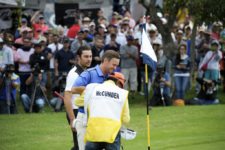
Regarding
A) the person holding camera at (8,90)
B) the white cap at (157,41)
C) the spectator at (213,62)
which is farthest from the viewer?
the white cap at (157,41)

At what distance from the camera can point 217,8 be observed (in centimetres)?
2495

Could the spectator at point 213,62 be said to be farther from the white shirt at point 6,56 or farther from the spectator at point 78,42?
the white shirt at point 6,56

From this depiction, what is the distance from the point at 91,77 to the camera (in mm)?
11930

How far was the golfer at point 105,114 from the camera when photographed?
11000mm

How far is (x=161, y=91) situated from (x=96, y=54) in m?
2.41

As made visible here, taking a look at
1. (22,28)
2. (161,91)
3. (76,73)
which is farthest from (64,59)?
(76,73)

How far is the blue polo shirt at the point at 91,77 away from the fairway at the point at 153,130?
493cm

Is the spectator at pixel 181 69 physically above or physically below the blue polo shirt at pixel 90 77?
below

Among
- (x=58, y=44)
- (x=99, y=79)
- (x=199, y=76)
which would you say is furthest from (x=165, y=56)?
(x=99, y=79)

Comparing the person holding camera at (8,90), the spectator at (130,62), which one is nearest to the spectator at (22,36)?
the person holding camera at (8,90)

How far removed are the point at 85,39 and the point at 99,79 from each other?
15.1 metres

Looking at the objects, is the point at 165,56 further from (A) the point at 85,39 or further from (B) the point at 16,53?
(B) the point at 16,53

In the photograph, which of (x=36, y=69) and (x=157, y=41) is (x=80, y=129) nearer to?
(x=36, y=69)

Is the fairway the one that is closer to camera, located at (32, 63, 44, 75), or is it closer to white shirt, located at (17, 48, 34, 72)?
camera, located at (32, 63, 44, 75)
